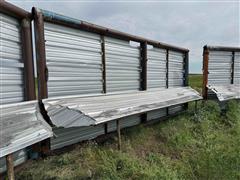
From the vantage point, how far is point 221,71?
859 cm

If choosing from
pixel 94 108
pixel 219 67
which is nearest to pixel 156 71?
pixel 219 67

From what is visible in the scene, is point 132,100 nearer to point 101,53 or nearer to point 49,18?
point 101,53

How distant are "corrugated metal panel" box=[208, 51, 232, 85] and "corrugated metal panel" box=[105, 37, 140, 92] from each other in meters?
3.52

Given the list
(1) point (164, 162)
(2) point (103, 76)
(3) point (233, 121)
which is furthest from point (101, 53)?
(3) point (233, 121)

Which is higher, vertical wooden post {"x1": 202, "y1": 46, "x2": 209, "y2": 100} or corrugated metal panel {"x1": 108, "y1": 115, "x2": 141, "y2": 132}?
vertical wooden post {"x1": 202, "y1": 46, "x2": 209, "y2": 100}

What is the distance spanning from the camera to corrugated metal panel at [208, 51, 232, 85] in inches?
326

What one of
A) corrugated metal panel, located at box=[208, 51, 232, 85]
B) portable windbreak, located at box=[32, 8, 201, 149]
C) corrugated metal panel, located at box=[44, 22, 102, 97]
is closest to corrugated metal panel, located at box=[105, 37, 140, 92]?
portable windbreak, located at box=[32, 8, 201, 149]

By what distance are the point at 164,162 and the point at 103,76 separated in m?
2.28

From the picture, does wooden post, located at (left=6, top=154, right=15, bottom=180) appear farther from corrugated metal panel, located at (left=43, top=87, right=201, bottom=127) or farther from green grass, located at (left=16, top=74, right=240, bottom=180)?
green grass, located at (left=16, top=74, right=240, bottom=180)

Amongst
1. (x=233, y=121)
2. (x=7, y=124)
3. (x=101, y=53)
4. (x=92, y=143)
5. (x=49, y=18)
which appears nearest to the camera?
(x=7, y=124)

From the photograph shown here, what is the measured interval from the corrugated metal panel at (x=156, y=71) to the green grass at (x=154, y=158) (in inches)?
51.0

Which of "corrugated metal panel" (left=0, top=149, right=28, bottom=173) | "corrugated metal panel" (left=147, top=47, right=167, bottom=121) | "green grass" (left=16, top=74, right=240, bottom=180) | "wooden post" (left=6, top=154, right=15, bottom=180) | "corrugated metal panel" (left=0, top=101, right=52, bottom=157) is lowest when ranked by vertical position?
"green grass" (left=16, top=74, right=240, bottom=180)

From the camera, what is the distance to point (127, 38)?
5.64 metres

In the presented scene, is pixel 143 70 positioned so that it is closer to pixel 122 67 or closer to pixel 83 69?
pixel 122 67
